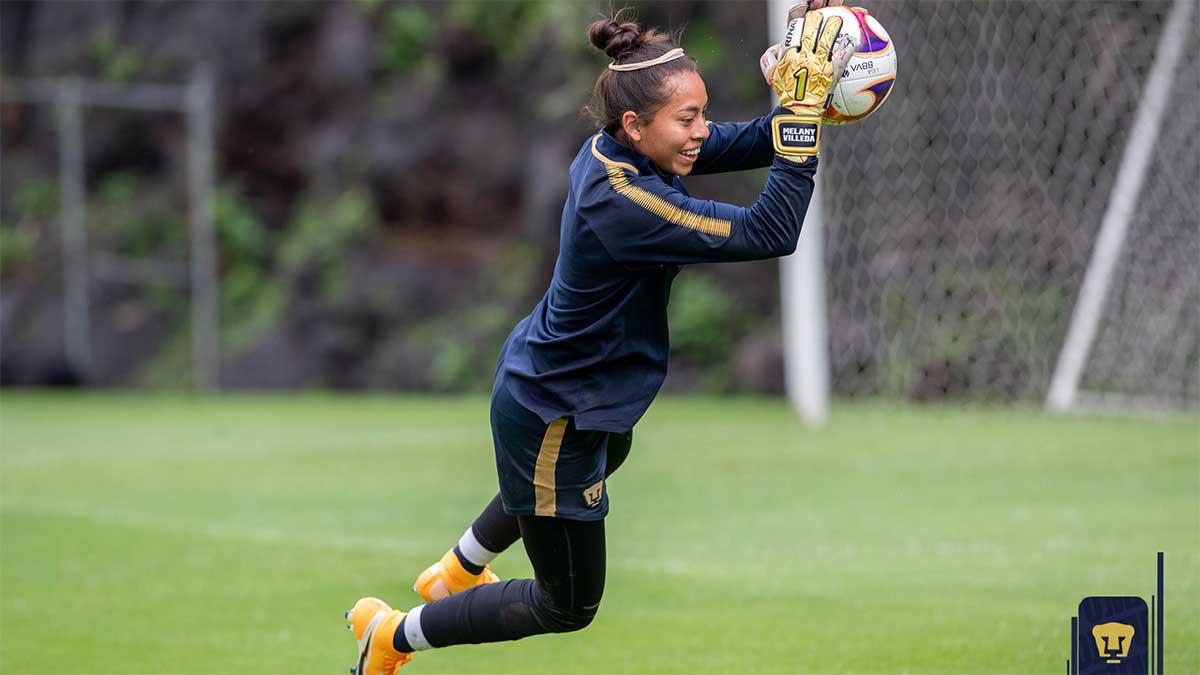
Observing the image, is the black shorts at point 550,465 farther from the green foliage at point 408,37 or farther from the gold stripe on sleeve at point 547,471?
the green foliage at point 408,37

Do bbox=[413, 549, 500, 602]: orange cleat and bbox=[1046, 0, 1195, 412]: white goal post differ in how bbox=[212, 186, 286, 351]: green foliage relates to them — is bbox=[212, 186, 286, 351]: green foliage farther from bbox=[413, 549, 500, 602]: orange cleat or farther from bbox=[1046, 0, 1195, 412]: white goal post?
bbox=[413, 549, 500, 602]: orange cleat

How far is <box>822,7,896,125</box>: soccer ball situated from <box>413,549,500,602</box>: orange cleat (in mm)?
1935

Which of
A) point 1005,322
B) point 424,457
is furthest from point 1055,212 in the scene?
point 424,457

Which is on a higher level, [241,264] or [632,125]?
[632,125]

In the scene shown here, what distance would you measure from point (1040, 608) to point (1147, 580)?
0.70m

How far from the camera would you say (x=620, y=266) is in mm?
4172

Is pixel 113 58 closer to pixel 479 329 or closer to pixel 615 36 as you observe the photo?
pixel 479 329

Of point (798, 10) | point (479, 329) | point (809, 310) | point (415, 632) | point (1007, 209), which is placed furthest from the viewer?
point (479, 329)

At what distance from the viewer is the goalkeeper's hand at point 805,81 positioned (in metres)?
3.99

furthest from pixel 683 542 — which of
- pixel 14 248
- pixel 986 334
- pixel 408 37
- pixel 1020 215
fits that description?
pixel 14 248

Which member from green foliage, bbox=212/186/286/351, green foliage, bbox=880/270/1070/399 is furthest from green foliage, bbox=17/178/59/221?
green foliage, bbox=880/270/1070/399

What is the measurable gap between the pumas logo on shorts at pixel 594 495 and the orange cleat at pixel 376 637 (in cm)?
86

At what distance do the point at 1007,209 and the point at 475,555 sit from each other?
868 cm

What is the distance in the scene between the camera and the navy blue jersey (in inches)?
159
